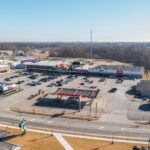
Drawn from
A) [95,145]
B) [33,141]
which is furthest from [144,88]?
[33,141]

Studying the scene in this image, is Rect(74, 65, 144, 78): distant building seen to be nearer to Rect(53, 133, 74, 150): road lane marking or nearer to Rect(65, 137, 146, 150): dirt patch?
Rect(65, 137, 146, 150): dirt patch

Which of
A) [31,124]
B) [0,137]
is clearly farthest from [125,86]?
[0,137]

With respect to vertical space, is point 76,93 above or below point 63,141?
above

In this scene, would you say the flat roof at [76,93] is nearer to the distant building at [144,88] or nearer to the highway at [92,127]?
the highway at [92,127]

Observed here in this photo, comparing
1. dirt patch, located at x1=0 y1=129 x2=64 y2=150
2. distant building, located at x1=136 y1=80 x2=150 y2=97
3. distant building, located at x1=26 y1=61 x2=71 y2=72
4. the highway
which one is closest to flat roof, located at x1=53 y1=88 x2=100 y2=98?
the highway

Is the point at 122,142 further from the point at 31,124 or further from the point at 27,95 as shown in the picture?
the point at 27,95

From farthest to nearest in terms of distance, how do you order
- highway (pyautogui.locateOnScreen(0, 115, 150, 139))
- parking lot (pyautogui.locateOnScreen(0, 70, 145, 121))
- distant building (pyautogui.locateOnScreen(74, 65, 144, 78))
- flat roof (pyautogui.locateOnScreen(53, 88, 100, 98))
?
distant building (pyautogui.locateOnScreen(74, 65, 144, 78)) < flat roof (pyautogui.locateOnScreen(53, 88, 100, 98)) < parking lot (pyautogui.locateOnScreen(0, 70, 145, 121)) < highway (pyautogui.locateOnScreen(0, 115, 150, 139))

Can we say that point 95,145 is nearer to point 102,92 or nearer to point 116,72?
point 102,92

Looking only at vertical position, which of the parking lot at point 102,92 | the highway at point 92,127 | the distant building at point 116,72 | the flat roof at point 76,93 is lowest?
the highway at point 92,127

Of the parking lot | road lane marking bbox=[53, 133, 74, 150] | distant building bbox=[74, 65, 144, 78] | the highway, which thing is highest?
distant building bbox=[74, 65, 144, 78]

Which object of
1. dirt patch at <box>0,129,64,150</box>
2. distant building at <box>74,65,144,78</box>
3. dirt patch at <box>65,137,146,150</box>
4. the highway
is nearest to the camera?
dirt patch at <box>65,137,146,150</box>

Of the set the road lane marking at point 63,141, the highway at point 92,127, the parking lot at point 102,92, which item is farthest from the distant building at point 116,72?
the road lane marking at point 63,141
